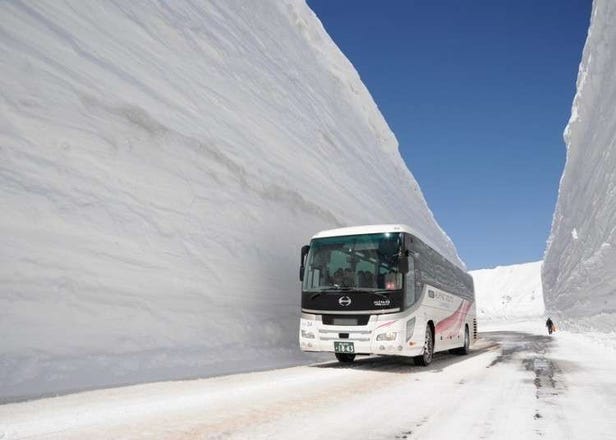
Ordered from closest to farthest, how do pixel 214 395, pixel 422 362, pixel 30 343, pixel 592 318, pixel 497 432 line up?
1. pixel 497 432
2. pixel 214 395
3. pixel 30 343
4. pixel 422 362
5. pixel 592 318

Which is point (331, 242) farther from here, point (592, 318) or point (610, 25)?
point (610, 25)

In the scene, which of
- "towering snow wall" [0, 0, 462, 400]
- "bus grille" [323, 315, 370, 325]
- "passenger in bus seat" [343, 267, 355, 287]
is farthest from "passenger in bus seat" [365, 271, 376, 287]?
"towering snow wall" [0, 0, 462, 400]

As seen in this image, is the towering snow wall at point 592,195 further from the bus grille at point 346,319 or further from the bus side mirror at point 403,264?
the bus grille at point 346,319

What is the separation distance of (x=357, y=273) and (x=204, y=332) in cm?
327

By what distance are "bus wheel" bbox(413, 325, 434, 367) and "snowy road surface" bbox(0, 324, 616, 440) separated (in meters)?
2.51

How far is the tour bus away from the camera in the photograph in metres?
9.38

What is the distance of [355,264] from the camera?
32.9 ft

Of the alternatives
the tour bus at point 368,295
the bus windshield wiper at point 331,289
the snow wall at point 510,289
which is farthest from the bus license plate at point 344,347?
the snow wall at point 510,289

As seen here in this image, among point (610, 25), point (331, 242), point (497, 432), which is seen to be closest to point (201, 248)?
point (331, 242)

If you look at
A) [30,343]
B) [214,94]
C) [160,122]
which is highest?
[214,94]

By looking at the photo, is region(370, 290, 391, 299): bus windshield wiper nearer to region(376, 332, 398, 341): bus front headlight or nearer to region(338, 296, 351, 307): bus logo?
region(338, 296, 351, 307): bus logo

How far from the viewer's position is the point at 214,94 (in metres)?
13.9

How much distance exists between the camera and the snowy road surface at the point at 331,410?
3998mm

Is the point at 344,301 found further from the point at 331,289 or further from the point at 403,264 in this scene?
the point at 403,264
